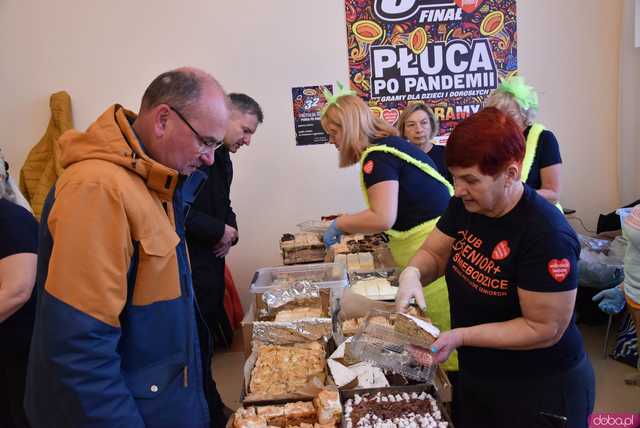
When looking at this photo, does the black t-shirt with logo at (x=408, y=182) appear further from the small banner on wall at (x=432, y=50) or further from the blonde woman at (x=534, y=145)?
the small banner on wall at (x=432, y=50)

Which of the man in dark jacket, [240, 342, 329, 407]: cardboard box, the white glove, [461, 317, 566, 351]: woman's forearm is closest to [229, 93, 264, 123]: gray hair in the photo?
the man in dark jacket

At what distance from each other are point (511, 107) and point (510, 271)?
164 centimetres

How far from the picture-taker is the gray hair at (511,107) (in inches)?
107

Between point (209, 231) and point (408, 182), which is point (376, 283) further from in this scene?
point (209, 231)

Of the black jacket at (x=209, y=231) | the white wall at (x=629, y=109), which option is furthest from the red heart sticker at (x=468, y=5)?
the black jacket at (x=209, y=231)

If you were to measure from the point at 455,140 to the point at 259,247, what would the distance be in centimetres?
310

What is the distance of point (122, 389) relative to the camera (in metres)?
1.16

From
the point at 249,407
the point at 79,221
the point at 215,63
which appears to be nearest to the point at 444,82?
the point at 215,63

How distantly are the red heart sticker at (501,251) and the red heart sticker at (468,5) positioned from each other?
312 centimetres

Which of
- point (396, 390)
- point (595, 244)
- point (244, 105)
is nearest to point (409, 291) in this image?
point (396, 390)

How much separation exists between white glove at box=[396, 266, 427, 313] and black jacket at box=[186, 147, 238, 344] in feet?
3.73

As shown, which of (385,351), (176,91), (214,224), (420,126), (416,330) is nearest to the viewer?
(176,91)

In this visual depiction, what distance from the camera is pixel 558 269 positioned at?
1.28m

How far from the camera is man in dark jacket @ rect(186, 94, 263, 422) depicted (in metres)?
2.47
